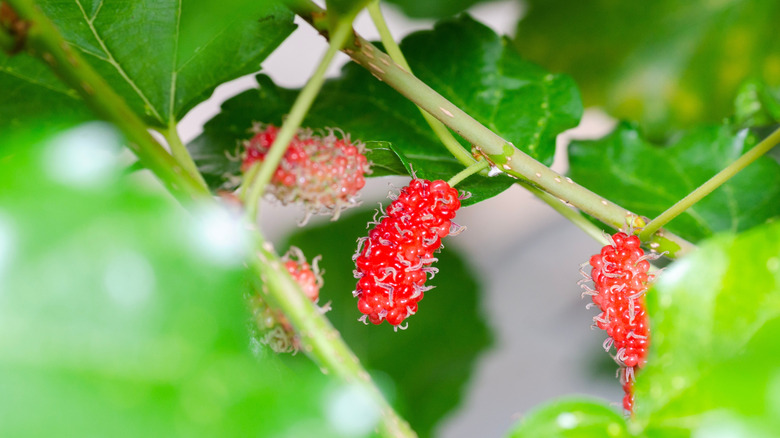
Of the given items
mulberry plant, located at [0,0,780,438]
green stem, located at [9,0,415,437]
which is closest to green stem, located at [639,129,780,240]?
mulberry plant, located at [0,0,780,438]

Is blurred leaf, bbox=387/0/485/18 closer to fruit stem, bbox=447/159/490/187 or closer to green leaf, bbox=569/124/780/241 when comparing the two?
green leaf, bbox=569/124/780/241

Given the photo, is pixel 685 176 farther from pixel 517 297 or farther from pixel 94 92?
pixel 94 92

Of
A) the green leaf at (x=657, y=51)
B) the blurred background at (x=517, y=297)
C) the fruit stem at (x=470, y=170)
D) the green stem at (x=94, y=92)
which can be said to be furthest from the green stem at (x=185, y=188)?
the green leaf at (x=657, y=51)

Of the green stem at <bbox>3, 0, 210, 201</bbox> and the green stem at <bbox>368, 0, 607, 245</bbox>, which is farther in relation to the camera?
the green stem at <bbox>368, 0, 607, 245</bbox>

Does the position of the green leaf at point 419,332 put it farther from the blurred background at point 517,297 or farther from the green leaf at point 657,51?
the green leaf at point 657,51

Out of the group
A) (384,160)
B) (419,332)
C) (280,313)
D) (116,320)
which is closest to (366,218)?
(419,332)

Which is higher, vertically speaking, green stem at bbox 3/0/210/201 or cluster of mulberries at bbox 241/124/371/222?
cluster of mulberries at bbox 241/124/371/222

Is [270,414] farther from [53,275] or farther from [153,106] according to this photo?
[153,106]
